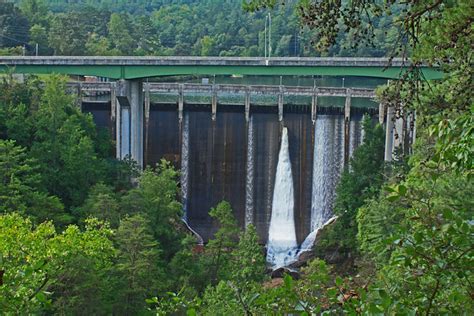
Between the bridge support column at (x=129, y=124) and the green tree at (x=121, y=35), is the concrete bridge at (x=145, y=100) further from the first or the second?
the green tree at (x=121, y=35)

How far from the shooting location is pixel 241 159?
35.2 m

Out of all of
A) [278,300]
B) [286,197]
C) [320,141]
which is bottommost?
[286,197]

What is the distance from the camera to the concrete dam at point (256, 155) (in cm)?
3509

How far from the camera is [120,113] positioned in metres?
35.1

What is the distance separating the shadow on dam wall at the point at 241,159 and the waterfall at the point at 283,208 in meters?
0.21

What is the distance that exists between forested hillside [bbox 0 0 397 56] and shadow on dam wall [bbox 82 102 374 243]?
10.1m

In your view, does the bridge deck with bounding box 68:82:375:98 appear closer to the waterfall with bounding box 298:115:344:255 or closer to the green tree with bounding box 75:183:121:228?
the waterfall with bounding box 298:115:344:255

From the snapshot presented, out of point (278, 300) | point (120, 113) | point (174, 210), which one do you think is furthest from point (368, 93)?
point (278, 300)

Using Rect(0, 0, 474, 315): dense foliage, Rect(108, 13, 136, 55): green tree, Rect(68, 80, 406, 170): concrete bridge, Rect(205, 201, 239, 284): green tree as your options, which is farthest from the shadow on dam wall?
Rect(108, 13, 136, 55): green tree

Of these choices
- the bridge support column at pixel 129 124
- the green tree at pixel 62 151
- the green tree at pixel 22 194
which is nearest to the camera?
the green tree at pixel 22 194

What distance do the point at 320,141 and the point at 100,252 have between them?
17.1 meters

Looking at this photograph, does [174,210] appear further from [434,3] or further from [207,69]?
[434,3]

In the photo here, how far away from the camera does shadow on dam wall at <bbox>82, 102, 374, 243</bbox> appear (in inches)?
1387

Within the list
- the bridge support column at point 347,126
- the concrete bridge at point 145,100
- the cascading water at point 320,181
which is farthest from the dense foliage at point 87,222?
the bridge support column at point 347,126
